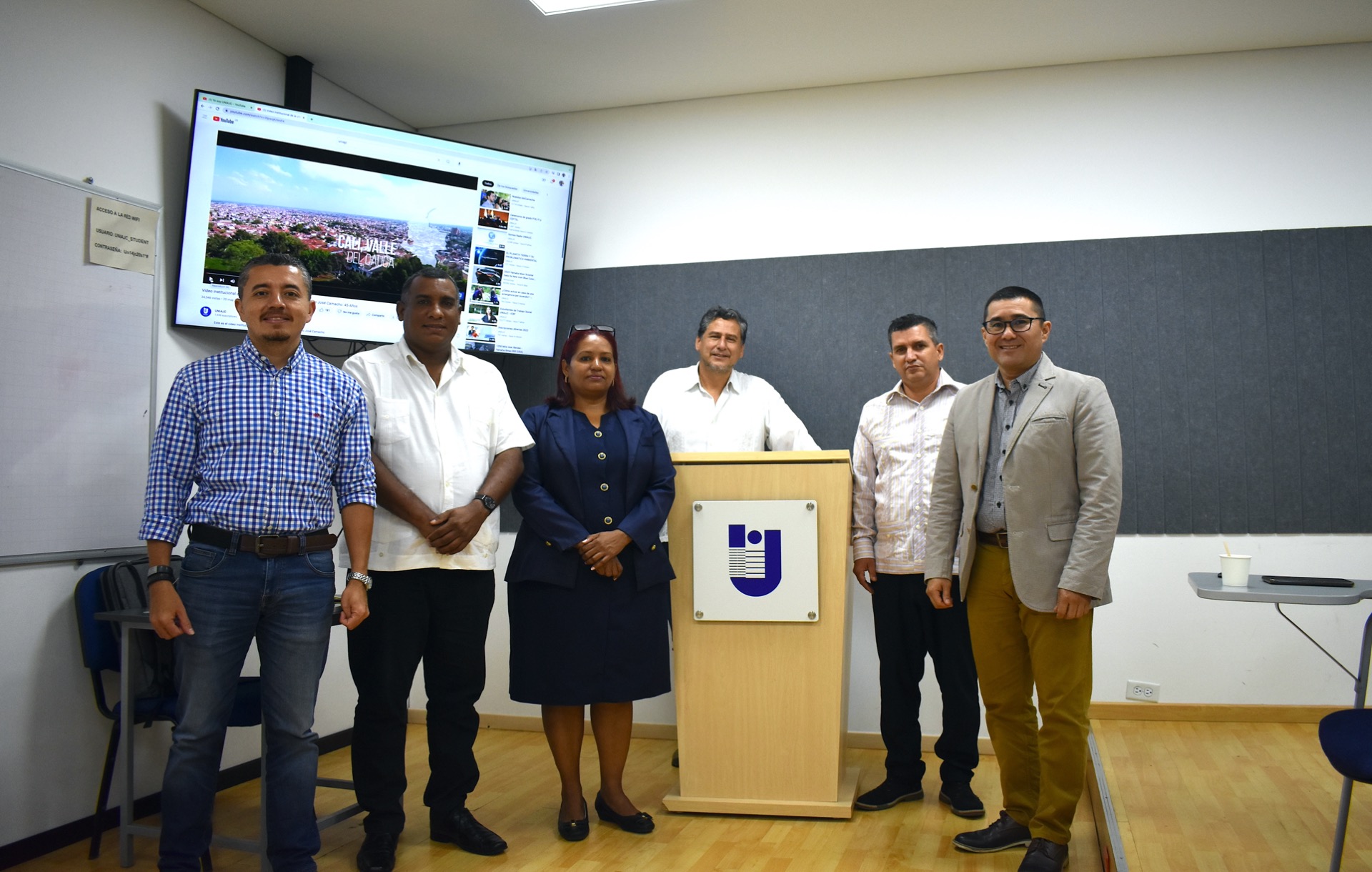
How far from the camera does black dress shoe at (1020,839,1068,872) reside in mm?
2596

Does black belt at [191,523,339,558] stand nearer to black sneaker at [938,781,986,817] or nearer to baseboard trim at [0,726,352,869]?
baseboard trim at [0,726,352,869]

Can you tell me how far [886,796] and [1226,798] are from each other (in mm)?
1080

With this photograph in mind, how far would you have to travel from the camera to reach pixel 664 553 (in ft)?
10.1

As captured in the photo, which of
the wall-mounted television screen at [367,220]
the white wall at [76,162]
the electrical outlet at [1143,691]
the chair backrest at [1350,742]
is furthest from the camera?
the electrical outlet at [1143,691]

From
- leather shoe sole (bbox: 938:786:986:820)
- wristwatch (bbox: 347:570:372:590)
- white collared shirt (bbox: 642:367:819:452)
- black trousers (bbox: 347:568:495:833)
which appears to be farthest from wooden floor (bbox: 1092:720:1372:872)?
wristwatch (bbox: 347:570:372:590)

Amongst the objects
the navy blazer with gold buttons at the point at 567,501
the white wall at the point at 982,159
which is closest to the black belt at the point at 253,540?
the navy blazer with gold buttons at the point at 567,501

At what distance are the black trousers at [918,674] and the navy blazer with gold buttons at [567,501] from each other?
83 centimetres

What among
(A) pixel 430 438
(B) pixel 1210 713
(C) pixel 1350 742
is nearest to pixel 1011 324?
(C) pixel 1350 742

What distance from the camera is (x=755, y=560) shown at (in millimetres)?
3148

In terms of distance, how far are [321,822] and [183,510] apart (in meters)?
1.17

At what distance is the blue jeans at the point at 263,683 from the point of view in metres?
2.36

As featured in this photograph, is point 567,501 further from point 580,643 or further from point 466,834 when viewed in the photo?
point 466,834

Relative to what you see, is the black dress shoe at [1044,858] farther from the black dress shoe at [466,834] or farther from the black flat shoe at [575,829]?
the black dress shoe at [466,834]

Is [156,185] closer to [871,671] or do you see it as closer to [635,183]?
[635,183]
